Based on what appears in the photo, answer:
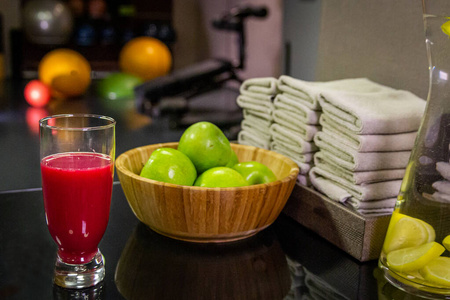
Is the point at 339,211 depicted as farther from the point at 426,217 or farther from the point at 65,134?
the point at 65,134

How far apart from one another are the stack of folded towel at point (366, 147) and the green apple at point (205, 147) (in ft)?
0.50

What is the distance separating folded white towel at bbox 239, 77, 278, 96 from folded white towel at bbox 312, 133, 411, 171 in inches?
6.6

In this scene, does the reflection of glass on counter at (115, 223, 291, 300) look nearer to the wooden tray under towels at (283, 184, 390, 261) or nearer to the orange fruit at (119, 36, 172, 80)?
the wooden tray under towels at (283, 184, 390, 261)

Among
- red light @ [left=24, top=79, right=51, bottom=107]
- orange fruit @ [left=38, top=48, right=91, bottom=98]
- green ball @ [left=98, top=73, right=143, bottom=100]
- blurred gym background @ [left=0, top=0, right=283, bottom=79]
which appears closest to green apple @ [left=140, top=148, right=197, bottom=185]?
red light @ [left=24, top=79, right=51, bottom=107]

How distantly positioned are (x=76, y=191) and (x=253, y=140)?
1.52 ft

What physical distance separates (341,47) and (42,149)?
0.72m

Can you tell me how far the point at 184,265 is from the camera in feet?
2.04

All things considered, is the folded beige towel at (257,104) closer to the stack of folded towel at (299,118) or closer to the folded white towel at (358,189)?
the stack of folded towel at (299,118)

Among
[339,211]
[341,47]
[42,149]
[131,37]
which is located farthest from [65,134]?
[131,37]

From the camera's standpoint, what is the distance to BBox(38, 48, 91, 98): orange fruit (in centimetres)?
285

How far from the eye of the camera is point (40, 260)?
0.62m

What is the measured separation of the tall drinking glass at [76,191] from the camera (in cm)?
54

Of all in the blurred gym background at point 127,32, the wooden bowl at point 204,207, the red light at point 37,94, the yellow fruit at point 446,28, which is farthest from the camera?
the blurred gym background at point 127,32

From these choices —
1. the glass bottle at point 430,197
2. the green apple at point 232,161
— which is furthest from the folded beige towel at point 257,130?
the glass bottle at point 430,197
